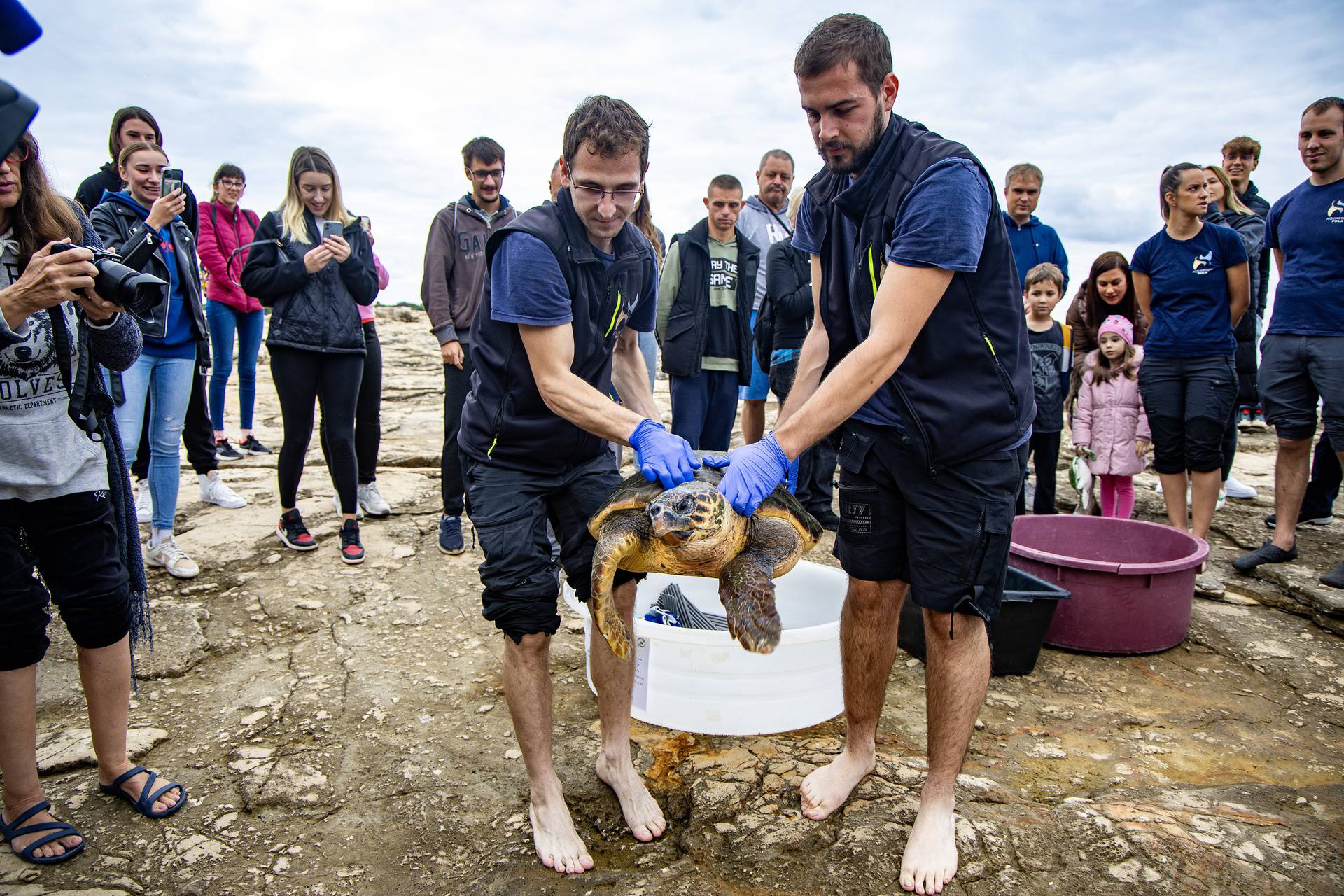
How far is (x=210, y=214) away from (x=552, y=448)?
475 centimetres

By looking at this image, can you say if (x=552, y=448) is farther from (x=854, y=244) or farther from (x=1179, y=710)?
(x=1179, y=710)

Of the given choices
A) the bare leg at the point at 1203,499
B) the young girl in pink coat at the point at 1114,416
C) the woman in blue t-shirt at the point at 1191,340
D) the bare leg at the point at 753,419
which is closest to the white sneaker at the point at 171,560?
the bare leg at the point at 753,419

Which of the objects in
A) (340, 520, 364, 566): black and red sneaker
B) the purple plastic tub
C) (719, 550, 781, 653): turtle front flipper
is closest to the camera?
(719, 550, 781, 653): turtle front flipper

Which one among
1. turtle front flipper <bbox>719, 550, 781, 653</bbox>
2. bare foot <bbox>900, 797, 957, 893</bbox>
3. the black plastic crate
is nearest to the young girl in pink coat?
the black plastic crate

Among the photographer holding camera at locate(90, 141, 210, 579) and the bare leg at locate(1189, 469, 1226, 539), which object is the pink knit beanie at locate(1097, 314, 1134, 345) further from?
the photographer holding camera at locate(90, 141, 210, 579)

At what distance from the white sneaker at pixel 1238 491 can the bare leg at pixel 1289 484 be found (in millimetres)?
1366

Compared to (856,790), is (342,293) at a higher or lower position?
higher

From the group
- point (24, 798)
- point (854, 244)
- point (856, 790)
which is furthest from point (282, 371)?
point (856, 790)

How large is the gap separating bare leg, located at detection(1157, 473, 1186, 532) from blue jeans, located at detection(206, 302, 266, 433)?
608 centimetres

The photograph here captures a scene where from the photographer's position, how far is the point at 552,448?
216cm

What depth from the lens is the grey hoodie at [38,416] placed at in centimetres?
189

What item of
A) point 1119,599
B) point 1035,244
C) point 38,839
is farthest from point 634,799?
point 1035,244

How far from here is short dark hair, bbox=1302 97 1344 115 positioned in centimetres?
379

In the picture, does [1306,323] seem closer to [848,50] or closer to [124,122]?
[848,50]
